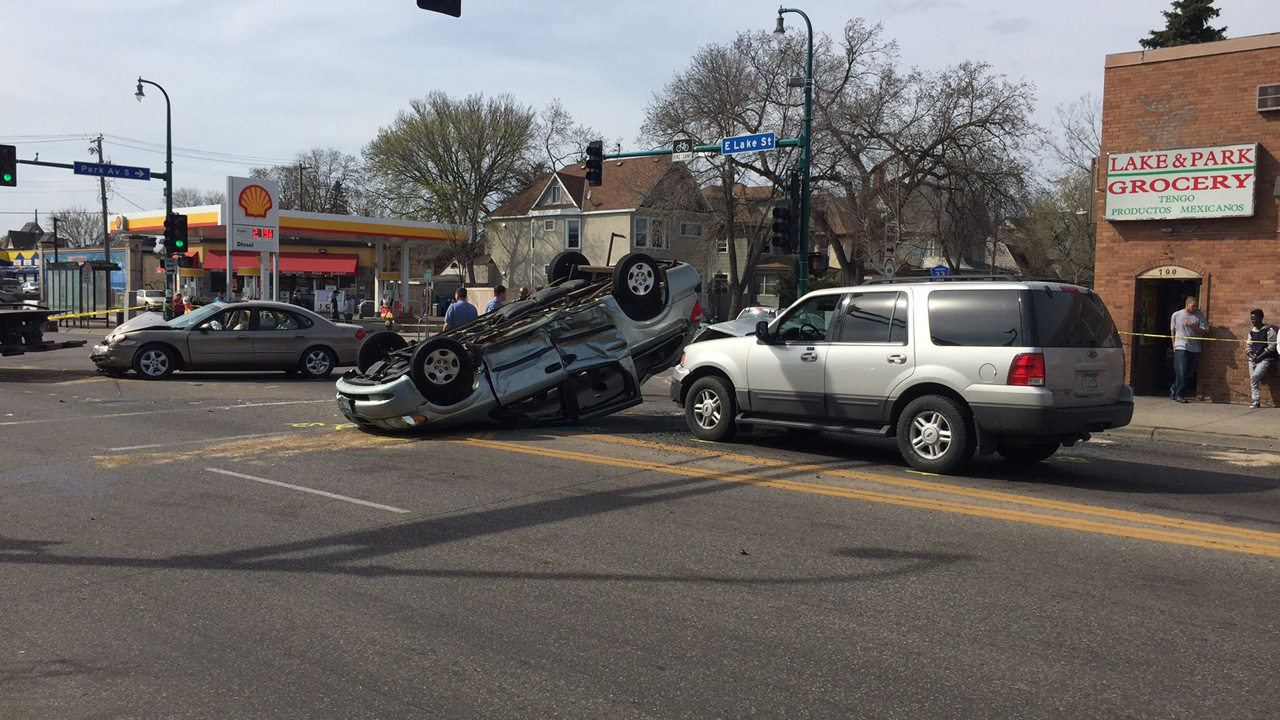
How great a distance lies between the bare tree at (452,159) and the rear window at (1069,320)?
56046mm

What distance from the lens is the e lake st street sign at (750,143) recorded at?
22859mm

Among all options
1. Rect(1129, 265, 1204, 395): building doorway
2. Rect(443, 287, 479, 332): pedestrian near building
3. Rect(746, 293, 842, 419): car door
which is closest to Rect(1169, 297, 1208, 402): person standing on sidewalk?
Rect(1129, 265, 1204, 395): building doorway

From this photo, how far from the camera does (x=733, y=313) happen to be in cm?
4950

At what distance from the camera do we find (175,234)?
3097 centimetres

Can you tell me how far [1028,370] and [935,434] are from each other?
3.29 ft

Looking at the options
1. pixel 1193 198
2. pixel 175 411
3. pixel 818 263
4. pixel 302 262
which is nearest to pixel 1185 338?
pixel 1193 198

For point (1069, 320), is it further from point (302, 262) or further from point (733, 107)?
point (302, 262)

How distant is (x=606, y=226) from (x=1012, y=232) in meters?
25.1

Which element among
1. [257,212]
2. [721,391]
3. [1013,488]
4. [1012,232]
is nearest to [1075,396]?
[1013,488]

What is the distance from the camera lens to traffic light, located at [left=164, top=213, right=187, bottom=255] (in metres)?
30.9

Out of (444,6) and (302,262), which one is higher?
(302,262)

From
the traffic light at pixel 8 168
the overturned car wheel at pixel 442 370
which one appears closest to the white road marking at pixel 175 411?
the overturned car wheel at pixel 442 370

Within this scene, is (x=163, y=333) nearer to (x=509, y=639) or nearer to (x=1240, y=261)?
(x=509, y=639)

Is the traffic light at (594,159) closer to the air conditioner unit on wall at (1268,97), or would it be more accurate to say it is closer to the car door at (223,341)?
the car door at (223,341)
